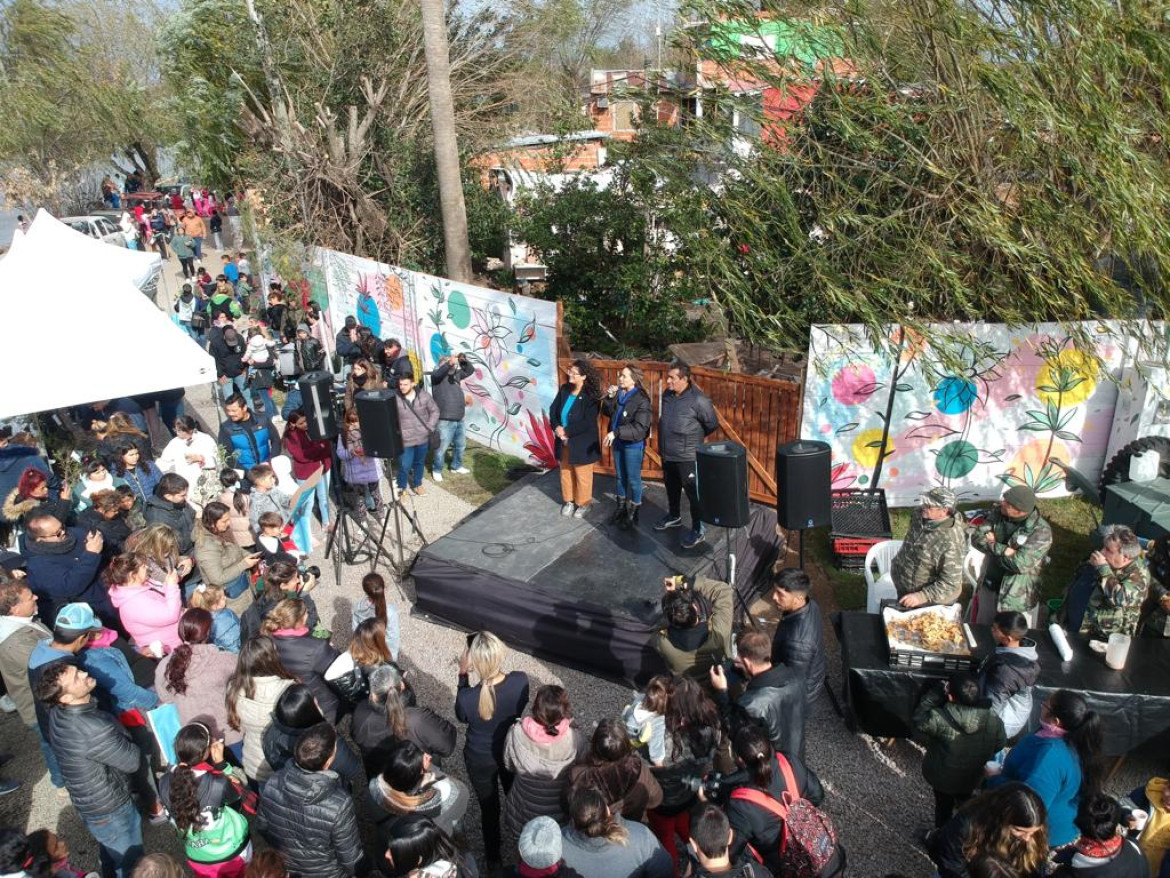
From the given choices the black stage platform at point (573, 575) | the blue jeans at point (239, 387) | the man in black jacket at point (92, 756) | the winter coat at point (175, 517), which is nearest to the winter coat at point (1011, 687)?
the black stage platform at point (573, 575)

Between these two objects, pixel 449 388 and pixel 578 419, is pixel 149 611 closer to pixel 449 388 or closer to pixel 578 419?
pixel 578 419

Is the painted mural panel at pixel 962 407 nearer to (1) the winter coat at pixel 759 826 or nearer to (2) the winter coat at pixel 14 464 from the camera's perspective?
(1) the winter coat at pixel 759 826

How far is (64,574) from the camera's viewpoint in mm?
5668

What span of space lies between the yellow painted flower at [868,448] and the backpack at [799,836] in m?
5.23

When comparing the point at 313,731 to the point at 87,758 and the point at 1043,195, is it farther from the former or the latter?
the point at 1043,195

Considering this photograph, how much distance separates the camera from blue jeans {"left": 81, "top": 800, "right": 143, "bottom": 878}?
14.6 ft

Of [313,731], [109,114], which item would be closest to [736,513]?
[313,731]

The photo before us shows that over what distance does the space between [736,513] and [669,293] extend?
5993 mm

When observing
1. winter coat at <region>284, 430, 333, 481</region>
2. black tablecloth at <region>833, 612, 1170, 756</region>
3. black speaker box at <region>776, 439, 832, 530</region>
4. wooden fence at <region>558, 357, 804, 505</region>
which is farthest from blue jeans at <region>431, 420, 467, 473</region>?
black tablecloth at <region>833, 612, 1170, 756</region>

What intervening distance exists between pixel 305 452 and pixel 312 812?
4.86 m

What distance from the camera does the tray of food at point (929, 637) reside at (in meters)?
4.97

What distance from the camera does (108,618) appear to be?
600 cm

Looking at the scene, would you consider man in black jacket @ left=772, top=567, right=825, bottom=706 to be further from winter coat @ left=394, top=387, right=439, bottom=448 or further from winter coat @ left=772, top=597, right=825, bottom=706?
winter coat @ left=394, top=387, right=439, bottom=448

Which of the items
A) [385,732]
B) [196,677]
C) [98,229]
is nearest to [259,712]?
[196,677]
